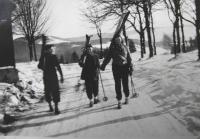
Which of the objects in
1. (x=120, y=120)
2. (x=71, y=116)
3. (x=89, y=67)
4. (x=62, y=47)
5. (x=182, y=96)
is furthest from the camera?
(x=62, y=47)

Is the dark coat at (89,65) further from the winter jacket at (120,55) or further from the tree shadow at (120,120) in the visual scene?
the tree shadow at (120,120)

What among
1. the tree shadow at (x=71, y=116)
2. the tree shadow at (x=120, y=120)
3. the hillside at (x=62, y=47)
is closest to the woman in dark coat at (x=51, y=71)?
the tree shadow at (x=71, y=116)

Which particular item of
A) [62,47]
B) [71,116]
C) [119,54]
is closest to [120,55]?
[119,54]

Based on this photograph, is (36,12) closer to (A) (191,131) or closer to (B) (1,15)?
(B) (1,15)

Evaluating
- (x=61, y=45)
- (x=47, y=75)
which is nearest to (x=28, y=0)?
(x=47, y=75)

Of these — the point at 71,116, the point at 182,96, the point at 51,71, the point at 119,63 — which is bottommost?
the point at 71,116

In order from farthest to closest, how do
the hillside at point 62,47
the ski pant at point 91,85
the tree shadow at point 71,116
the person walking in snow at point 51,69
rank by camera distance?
1. the hillside at point 62,47
2. the ski pant at point 91,85
3. the person walking in snow at point 51,69
4. the tree shadow at point 71,116

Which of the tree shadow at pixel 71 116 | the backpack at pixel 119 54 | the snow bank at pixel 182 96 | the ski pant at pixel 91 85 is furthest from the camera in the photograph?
the ski pant at pixel 91 85

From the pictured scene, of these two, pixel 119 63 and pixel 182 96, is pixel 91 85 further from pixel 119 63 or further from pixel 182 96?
pixel 182 96

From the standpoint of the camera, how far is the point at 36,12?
37.8 metres

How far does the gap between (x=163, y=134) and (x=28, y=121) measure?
3920mm

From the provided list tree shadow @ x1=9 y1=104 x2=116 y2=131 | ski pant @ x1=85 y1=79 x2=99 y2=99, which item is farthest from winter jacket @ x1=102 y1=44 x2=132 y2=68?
tree shadow @ x1=9 y1=104 x2=116 y2=131

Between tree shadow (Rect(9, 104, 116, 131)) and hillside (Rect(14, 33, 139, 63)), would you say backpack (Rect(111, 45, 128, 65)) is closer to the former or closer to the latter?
tree shadow (Rect(9, 104, 116, 131))

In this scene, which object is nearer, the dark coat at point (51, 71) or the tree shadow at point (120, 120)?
the tree shadow at point (120, 120)
